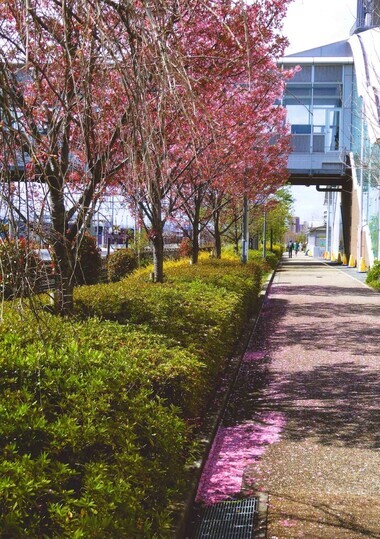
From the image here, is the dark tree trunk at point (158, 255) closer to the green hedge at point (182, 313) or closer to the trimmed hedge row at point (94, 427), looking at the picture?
the green hedge at point (182, 313)

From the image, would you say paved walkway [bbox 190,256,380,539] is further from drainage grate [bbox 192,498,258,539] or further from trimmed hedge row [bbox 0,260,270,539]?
trimmed hedge row [bbox 0,260,270,539]

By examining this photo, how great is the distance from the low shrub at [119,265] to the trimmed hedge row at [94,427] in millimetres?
16703

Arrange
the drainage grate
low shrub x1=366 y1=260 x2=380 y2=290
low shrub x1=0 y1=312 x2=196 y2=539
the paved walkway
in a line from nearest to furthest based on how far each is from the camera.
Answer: low shrub x1=0 y1=312 x2=196 y2=539 < the drainage grate < the paved walkway < low shrub x1=366 y1=260 x2=380 y2=290

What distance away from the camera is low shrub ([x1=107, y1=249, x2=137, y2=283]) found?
2260 centimetres

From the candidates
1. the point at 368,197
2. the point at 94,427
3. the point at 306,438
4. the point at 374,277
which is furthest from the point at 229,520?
the point at 368,197

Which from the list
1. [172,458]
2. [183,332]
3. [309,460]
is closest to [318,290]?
[183,332]

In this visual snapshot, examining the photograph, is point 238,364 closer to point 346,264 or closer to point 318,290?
point 318,290

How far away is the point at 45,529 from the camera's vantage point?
2.50 metres

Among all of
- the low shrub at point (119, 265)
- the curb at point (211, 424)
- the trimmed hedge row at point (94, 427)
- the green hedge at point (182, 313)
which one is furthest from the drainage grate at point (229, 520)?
→ the low shrub at point (119, 265)

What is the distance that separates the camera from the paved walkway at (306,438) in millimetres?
3859

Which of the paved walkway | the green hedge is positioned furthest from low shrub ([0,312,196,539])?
the green hedge

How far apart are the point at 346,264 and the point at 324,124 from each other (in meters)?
10.7

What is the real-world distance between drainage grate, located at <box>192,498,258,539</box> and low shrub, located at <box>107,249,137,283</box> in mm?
18625

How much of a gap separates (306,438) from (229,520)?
169 centimetres
